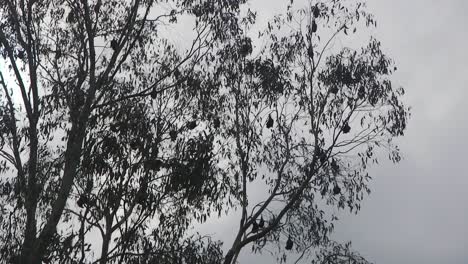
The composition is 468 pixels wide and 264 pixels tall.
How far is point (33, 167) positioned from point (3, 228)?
2693 millimetres

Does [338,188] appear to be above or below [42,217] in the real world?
Result: above

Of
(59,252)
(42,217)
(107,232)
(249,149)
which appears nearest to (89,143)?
(59,252)

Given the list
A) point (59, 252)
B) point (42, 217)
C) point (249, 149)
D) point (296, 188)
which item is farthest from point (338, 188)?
point (59, 252)

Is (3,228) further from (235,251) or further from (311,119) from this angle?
(311,119)

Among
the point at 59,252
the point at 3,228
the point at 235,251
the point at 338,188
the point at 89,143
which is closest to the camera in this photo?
the point at 59,252

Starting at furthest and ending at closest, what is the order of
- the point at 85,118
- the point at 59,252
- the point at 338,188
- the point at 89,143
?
the point at 338,188 → the point at 85,118 → the point at 89,143 → the point at 59,252

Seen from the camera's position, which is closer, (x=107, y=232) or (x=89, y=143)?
(x=89, y=143)

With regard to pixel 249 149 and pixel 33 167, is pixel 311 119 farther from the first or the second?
pixel 33 167

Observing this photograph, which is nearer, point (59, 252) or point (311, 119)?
point (59, 252)

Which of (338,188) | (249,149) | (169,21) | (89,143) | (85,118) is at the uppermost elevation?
(169,21)

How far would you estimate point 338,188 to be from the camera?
582 inches

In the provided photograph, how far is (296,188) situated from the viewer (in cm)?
1517

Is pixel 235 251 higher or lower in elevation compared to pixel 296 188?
lower

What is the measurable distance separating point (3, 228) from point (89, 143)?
3884 mm
